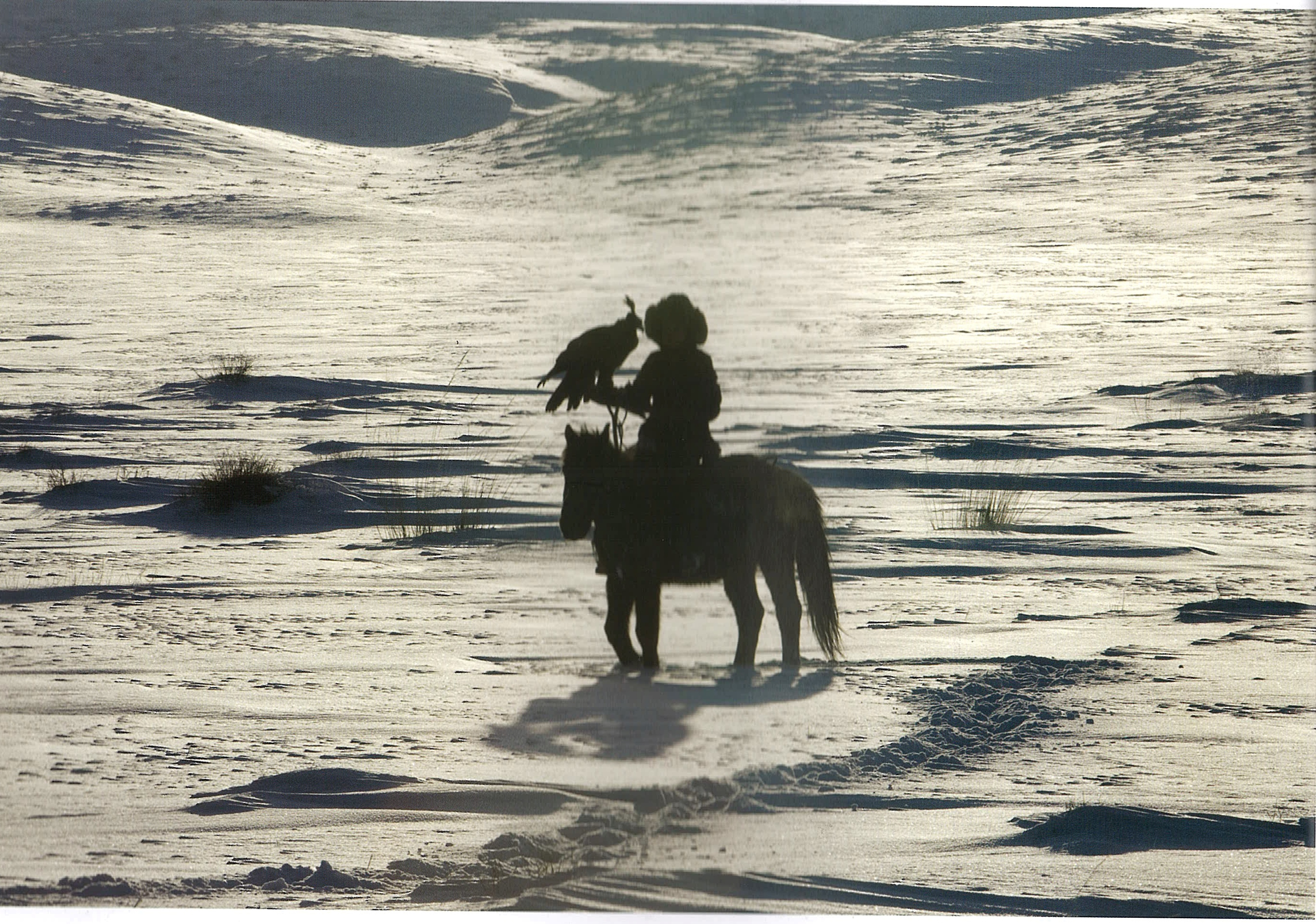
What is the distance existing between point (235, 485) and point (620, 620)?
85.8 inches

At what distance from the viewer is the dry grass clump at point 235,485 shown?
3787 mm

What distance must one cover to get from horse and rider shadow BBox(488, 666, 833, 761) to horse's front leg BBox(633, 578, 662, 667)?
0.04 meters

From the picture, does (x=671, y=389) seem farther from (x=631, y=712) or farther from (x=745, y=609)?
(x=631, y=712)

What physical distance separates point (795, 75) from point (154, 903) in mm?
2240

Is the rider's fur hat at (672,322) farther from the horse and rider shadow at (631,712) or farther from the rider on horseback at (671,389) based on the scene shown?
the horse and rider shadow at (631,712)

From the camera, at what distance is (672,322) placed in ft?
6.34

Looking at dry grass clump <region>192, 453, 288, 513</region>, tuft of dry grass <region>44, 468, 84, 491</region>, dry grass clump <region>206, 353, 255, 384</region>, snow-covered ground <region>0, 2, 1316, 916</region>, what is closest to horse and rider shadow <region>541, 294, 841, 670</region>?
snow-covered ground <region>0, 2, 1316, 916</region>

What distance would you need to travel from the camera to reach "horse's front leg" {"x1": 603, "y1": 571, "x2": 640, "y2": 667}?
2.06m

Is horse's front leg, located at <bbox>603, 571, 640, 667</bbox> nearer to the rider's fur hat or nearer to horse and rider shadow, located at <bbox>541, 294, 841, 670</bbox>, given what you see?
horse and rider shadow, located at <bbox>541, 294, 841, 670</bbox>

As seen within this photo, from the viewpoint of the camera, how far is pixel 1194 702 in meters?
2.47

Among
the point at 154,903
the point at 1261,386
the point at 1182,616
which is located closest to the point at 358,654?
the point at 154,903

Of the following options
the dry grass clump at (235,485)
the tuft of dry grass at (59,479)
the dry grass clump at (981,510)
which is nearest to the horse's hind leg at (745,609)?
the dry grass clump at (981,510)

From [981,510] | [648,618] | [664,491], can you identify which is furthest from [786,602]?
[981,510]

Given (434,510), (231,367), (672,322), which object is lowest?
(434,510)
